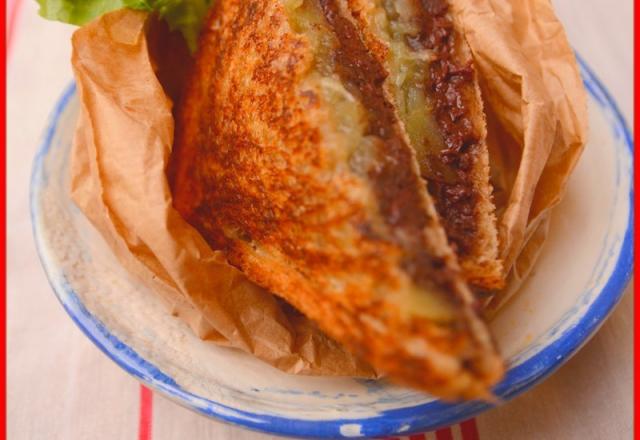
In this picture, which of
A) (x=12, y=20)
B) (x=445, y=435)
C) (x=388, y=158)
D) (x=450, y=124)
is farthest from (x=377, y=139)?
(x=12, y=20)

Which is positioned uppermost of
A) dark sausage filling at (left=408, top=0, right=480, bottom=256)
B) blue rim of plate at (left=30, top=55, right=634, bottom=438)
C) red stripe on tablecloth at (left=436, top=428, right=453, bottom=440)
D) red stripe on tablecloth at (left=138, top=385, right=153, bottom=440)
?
dark sausage filling at (left=408, top=0, right=480, bottom=256)

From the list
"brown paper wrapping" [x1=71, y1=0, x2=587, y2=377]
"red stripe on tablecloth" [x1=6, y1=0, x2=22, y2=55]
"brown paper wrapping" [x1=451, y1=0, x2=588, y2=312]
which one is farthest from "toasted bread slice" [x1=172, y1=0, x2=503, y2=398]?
"red stripe on tablecloth" [x1=6, y1=0, x2=22, y2=55]

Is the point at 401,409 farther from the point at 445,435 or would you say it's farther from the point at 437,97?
the point at 437,97

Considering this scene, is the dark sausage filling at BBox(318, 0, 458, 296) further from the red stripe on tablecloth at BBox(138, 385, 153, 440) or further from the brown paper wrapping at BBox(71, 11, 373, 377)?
the red stripe on tablecloth at BBox(138, 385, 153, 440)

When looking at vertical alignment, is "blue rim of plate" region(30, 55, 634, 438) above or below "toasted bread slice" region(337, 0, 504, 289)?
below

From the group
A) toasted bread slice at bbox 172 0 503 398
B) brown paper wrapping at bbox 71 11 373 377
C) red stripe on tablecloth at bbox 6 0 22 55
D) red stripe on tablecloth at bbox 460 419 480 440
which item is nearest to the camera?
toasted bread slice at bbox 172 0 503 398

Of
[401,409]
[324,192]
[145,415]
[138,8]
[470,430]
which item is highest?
[138,8]
